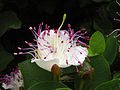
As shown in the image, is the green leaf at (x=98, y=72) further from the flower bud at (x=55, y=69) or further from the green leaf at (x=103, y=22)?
the green leaf at (x=103, y=22)

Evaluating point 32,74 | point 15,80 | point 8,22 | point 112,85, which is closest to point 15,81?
point 15,80

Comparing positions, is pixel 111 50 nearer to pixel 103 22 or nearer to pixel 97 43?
pixel 97 43

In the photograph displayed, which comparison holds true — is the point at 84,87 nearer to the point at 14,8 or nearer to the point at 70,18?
the point at 70,18

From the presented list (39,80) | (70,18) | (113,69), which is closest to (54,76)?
(39,80)

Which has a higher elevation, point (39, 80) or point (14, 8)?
point (14, 8)

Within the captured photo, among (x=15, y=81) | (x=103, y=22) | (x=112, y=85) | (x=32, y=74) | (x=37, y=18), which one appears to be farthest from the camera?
(x=37, y=18)

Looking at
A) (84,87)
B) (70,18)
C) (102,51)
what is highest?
(70,18)
